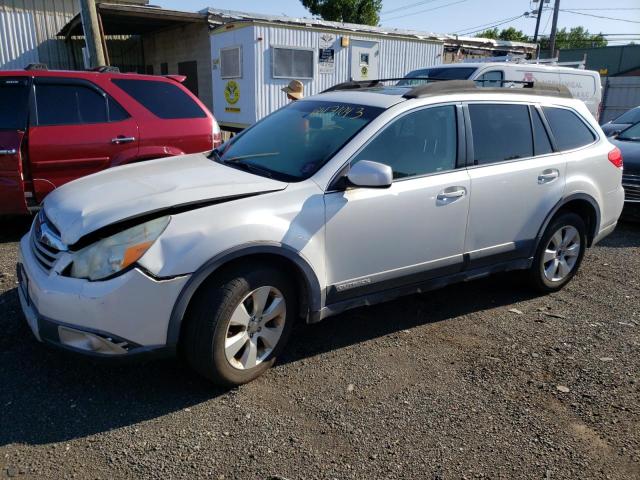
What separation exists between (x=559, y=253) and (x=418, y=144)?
192 centimetres

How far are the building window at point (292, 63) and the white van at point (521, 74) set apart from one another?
10.7 ft

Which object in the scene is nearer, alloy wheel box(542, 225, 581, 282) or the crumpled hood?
the crumpled hood

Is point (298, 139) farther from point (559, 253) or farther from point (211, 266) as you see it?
point (559, 253)

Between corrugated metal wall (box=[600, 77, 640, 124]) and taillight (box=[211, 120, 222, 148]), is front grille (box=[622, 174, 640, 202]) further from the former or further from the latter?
corrugated metal wall (box=[600, 77, 640, 124])

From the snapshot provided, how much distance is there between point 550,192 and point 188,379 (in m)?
3.15

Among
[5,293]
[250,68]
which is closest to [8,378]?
[5,293]

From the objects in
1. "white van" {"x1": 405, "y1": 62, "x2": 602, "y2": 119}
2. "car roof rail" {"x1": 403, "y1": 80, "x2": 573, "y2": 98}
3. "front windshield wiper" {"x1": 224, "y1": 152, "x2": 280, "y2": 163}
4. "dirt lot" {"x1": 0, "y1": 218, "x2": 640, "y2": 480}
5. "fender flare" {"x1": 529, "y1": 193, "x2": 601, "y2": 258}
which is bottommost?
"dirt lot" {"x1": 0, "y1": 218, "x2": 640, "y2": 480}

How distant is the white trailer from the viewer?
13.0m

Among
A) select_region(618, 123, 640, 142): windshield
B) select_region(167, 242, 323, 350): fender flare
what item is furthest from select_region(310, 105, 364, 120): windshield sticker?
select_region(618, 123, 640, 142): windshield

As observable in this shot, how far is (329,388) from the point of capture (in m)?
3.26

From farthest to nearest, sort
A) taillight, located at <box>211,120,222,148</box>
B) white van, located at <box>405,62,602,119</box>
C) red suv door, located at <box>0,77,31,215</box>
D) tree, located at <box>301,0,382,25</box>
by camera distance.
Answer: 1. tree, located at <box>301,0,382,25</box>
2. white van, located at <box>405,62,602,119</box>
3. taillight, located at <box>211,120,222,148</box>
4. red suv door, located at <box>0,77,31,215</box>

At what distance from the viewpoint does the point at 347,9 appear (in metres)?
31.1

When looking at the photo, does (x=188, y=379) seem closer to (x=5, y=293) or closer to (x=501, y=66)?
(x=5, y=293)

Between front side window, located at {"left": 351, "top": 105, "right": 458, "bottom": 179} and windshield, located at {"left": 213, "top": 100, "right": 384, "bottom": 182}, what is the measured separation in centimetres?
17
